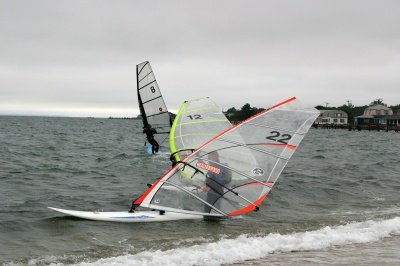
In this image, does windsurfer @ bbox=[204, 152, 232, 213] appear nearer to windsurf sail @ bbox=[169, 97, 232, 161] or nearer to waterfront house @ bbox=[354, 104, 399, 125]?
windsurf sail @ bbox=[169, 97, 232, 161]

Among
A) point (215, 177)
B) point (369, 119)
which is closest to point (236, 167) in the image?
point (215, 177)

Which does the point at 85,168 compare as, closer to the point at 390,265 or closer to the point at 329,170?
the point at 329,170


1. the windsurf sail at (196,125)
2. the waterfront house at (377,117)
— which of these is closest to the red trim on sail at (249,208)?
Result: the windsurf sail at (196,125)

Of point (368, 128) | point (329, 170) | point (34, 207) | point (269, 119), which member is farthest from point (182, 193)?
point (368, 128)

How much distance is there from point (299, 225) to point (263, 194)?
4.13 feet

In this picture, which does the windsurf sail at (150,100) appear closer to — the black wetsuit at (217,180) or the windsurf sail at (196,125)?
the windsurf sail at (196,125)

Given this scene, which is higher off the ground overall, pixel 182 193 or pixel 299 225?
pixel 182 193

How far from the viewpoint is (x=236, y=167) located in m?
9.55

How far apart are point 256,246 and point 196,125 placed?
464 cm

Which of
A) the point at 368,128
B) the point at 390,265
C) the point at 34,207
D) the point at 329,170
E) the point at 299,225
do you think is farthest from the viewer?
the point at 368,128

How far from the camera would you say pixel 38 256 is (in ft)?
25.4

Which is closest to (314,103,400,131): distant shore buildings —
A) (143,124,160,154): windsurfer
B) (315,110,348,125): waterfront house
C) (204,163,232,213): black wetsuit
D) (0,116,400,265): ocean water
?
(315,110,348,125): waterfront house

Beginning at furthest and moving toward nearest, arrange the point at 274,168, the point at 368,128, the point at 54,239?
the point at 368,128, the point at 274,168, the point at 54,239

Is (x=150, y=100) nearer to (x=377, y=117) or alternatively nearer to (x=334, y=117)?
Result: (x=377, y=117)
